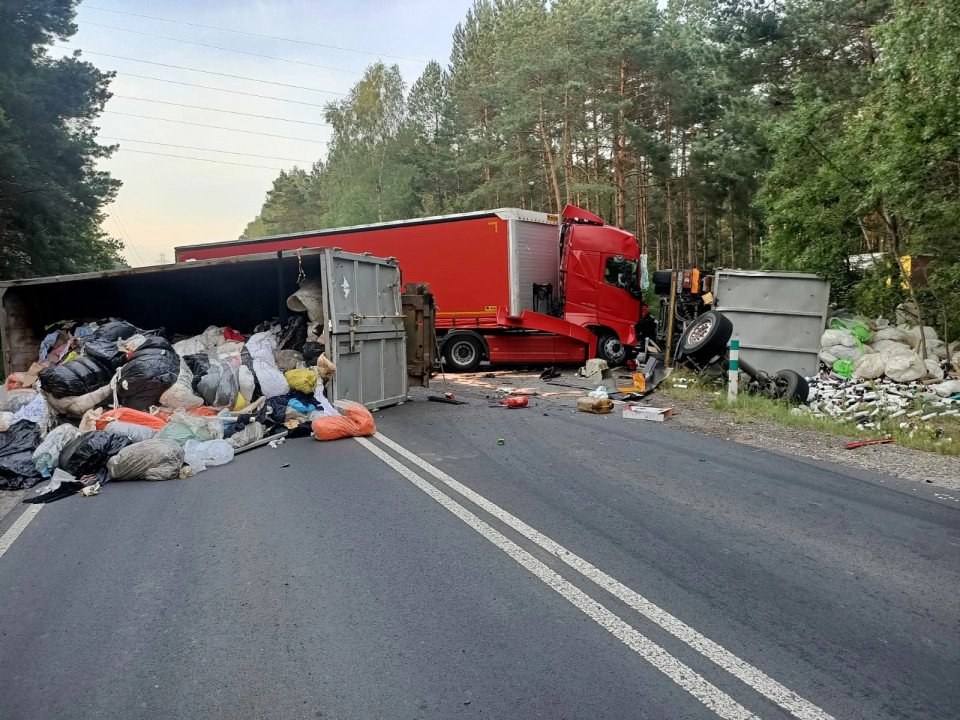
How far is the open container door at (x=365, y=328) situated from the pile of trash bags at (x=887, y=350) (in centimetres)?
773

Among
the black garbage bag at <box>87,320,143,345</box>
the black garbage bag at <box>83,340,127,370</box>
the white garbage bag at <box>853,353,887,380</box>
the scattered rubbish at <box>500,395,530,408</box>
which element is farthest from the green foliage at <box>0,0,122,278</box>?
the white garbage bag at <box>853,353,887,380</box>

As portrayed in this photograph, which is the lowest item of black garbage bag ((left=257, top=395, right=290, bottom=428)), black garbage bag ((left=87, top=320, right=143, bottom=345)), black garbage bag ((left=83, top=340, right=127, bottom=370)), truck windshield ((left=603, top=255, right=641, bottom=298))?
black garbage bag ((left=257, top=395, right=290, bottom=428))

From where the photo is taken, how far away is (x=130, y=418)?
24.2ft

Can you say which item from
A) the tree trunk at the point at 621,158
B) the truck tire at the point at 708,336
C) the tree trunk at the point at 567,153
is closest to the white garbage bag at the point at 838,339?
the truck tire at the point at 708,336

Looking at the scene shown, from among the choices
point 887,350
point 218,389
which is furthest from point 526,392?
point 887,350

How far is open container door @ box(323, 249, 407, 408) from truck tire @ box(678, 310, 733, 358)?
16.0 ft

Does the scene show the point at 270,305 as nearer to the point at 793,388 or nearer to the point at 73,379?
the point at 73,379

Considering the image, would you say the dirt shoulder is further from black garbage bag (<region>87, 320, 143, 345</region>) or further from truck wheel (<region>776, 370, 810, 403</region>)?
black garbage bag (<region>87, 320, 143, 345</region>)

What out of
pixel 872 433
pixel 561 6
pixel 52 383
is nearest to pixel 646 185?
pixel 561 6

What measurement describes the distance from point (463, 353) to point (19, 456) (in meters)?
10.3

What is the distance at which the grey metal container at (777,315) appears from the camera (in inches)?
472

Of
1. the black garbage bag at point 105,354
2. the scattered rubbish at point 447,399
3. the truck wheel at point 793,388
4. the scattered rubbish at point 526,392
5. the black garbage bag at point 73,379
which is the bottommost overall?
the scattered rubbish at point 526,392

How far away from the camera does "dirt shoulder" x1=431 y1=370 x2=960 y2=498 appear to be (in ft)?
19.9

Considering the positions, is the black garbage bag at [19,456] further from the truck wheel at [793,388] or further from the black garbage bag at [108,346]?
the truck wheel at [793,388]
